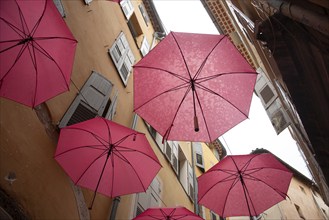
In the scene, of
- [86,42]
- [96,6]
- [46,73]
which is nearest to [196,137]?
[46,73]

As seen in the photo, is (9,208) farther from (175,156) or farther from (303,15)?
(175,156)

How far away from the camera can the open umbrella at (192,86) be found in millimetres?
5754

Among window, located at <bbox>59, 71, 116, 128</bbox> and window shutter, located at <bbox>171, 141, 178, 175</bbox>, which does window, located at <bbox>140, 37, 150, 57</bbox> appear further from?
window, located at <bbox>59, 71, 116, 128</bbox>

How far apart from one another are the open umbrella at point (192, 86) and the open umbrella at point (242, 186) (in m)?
2.13

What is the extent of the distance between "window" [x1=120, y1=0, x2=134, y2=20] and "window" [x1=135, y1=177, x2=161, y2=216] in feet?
25.8

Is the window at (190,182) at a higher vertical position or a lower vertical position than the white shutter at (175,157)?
lower

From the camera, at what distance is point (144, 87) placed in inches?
238

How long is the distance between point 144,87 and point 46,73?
1.95 meters

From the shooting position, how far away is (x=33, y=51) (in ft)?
16.1

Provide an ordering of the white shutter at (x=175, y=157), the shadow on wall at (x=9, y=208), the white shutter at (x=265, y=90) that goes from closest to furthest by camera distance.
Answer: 1. the shadow on wall at (x=9, y=208)
2. the white shutter at (x=265, y=90)
3. the white shutter at (x=175, y=157)

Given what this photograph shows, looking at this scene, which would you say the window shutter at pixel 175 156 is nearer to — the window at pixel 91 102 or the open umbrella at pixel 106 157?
the window at pixel 91 102

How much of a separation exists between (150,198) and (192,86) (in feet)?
15.0

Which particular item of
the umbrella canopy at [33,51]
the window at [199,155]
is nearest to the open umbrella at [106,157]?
the umbrella canopy at [33,51]

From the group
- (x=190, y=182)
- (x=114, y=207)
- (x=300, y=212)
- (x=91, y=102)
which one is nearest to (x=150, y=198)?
(x=114, y=207)
